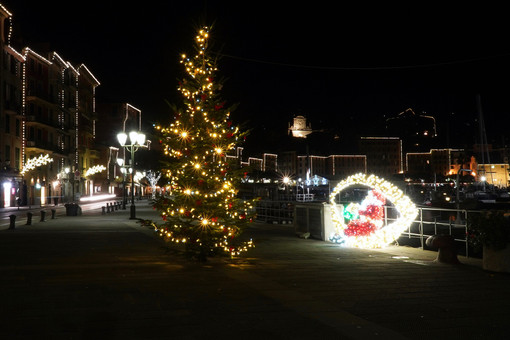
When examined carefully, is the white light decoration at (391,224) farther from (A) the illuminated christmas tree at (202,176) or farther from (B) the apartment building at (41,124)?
(B) the apartment building at (41,124)

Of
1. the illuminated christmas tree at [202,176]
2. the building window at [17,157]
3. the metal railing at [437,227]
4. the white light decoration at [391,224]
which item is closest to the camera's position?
the illuminated christmas tree at [202,176]

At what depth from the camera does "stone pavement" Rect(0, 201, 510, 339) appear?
6562 millimetres

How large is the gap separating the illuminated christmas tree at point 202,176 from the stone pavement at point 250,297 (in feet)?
2.16

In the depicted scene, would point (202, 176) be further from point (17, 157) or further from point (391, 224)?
point (17, 157)

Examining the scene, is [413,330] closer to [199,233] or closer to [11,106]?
[199,233]

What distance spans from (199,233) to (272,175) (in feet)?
177

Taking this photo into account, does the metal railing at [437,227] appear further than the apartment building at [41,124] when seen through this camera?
No

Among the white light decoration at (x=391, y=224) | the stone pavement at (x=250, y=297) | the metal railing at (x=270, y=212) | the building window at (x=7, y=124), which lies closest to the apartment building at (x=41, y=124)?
the building window at (x=7, y=124)

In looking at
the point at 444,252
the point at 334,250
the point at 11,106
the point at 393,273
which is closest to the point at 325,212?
the point at 334,250

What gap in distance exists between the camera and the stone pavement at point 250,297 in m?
6.56

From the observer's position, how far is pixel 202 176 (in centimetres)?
1322

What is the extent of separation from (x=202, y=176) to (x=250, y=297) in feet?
16.8

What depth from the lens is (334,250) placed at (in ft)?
51.2

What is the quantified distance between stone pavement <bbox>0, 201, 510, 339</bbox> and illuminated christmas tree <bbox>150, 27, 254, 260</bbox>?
657mm
